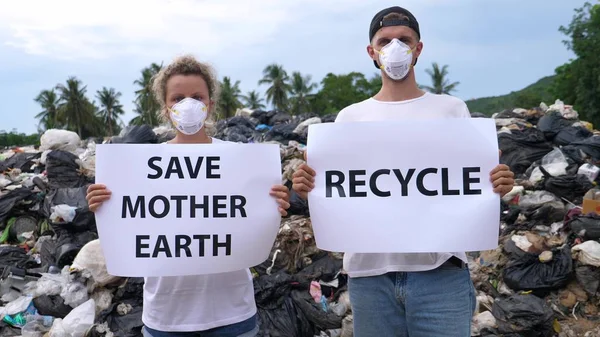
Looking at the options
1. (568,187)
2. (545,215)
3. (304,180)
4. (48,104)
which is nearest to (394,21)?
(304,180)

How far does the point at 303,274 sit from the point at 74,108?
140ft

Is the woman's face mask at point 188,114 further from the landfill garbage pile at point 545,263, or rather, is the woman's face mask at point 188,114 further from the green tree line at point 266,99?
the green tree line at point 266,99

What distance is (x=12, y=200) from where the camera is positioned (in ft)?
19.0

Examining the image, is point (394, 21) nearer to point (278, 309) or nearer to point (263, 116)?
point (278, 309)

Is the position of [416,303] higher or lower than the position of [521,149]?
lower

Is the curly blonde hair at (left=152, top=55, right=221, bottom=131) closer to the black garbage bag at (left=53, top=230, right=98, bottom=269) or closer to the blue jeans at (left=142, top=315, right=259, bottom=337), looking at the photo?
the blue jeans at (left=142, top=315, right=259, bottom=337)

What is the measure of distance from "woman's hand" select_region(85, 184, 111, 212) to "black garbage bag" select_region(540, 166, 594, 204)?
5.09 metres

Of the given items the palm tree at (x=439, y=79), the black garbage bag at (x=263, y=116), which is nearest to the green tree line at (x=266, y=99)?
the palm tree at (x=439, y=79)

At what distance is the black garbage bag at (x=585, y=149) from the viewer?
6391 mm

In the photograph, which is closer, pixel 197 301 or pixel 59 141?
pixel 197 301

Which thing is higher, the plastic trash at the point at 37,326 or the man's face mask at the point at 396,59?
the man's face mask at the point at 396,59

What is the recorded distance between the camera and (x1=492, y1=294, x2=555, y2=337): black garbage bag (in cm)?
367

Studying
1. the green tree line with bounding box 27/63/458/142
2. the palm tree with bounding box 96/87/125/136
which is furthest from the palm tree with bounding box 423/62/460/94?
the palm tree with bounding box 96/87/125/136

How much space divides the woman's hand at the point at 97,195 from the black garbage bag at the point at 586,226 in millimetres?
4075
